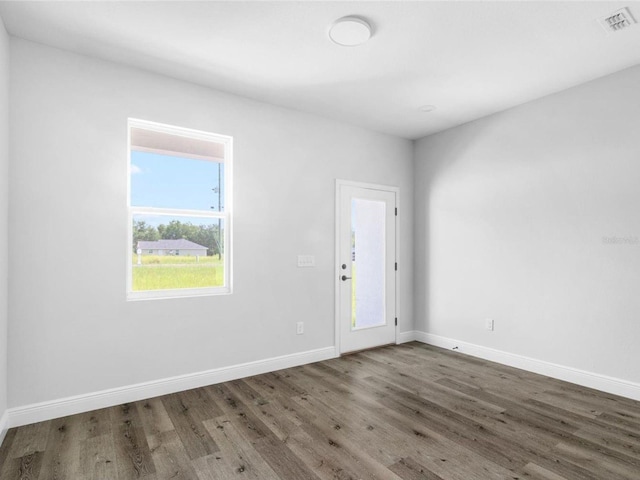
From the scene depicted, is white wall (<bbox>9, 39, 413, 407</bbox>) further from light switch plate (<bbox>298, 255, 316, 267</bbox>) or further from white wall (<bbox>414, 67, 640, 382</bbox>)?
white wall (<bbox>414, 67, 640, 382</bbox>)

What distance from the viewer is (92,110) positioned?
9.71 ft

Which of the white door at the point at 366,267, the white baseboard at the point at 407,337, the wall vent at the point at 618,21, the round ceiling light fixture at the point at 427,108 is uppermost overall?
the wall vent at the point at 618,21

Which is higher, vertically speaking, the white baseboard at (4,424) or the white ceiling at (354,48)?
the white ceiling at (354,48)

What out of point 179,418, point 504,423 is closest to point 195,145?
point 179,418

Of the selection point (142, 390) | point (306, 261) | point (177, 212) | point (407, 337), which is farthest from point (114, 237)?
point (407, 337)

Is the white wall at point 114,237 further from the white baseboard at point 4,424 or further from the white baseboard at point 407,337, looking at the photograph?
the white baseboard at point 407,337

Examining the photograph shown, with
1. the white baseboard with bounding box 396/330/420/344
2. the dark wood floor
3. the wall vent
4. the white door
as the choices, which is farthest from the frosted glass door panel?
the wall vent

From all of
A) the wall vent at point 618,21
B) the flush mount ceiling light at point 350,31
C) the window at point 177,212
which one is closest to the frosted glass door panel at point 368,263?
the window at point 177,212

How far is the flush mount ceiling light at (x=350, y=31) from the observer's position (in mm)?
2484

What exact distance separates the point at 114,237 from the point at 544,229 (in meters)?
4.06

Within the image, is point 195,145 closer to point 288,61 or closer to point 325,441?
point 288,61

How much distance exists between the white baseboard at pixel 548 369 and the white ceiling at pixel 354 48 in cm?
273

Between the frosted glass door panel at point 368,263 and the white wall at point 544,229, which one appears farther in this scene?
the frosted glass door panel at point 368,263

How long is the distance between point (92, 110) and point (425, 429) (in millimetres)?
3560
